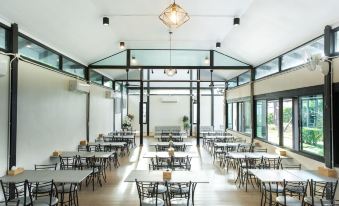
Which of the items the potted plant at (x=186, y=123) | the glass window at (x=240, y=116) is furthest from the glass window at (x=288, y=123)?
the potted plant at (x=186, y=123)

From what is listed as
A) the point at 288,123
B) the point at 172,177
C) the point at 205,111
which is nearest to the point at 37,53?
the point at 172,177

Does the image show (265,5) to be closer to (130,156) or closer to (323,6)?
(323,6)

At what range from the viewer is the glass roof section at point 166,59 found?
33.4 feet

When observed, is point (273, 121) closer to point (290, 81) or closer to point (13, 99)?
point (290, 81)

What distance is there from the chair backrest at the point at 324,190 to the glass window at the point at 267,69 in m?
3.91

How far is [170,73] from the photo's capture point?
9562 mm

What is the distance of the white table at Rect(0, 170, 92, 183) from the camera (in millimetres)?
4559

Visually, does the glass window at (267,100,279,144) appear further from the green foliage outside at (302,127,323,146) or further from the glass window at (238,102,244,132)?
the glass window at (238,102,244,132)

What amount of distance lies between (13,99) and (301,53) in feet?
20.8

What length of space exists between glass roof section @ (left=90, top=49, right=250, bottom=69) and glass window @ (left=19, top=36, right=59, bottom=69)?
9.71ft

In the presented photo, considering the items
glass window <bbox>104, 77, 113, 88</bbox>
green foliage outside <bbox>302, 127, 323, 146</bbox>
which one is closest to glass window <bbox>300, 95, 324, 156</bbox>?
green foliage outside <bbox>302, 127, 323, 146</bbox>

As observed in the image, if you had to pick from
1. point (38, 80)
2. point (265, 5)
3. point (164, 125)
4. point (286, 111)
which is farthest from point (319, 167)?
point (164, 125)

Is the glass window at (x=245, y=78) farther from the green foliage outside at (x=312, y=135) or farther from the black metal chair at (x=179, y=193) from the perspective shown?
the black metal chair at (x=179, y=193)

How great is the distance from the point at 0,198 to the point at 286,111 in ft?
22.4
